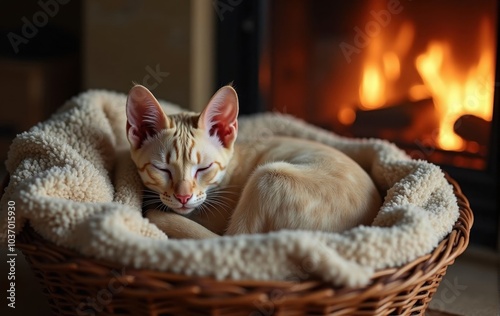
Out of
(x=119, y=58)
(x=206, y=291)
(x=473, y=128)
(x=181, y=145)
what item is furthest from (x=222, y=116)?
(x=119, y=58)

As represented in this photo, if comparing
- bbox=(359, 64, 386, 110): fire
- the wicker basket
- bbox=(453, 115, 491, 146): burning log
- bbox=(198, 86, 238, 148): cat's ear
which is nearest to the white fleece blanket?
the wicker basket

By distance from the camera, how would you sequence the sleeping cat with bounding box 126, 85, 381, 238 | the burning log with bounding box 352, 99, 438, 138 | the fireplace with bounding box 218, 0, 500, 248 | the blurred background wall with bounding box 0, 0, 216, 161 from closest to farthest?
the sleeping cat with bounding box 126, 85, 381, 238 → the fireplace with bounding box 218, 0, 500, 248 → the burning log with bounding box 352, 99, 438, 138 → the blurred background wall with bounding box 0, 0, 216, 161

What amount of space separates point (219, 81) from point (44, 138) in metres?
0.99

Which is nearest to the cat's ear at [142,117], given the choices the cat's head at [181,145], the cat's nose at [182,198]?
the cat's head at [181,145]

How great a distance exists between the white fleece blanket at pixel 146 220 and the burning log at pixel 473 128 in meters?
0.47

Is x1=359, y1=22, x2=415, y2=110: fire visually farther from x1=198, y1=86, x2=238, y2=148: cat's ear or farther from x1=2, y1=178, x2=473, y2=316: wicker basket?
x1=2, y1=178, x2=473, y2=316: wicker basket

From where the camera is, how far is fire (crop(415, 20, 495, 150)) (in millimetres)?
2053

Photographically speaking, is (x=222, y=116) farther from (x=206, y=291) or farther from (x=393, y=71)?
(x=393, y=71)

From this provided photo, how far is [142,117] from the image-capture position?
1479mm

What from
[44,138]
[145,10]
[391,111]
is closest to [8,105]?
[145,10]

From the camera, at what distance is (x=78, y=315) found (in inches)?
48.5

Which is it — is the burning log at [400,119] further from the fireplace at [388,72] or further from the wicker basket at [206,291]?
the wicker basket at [206,291]

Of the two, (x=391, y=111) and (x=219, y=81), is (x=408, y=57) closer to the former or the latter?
(x=391, y=111)

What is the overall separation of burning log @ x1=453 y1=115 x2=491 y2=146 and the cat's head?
88 centimetres
